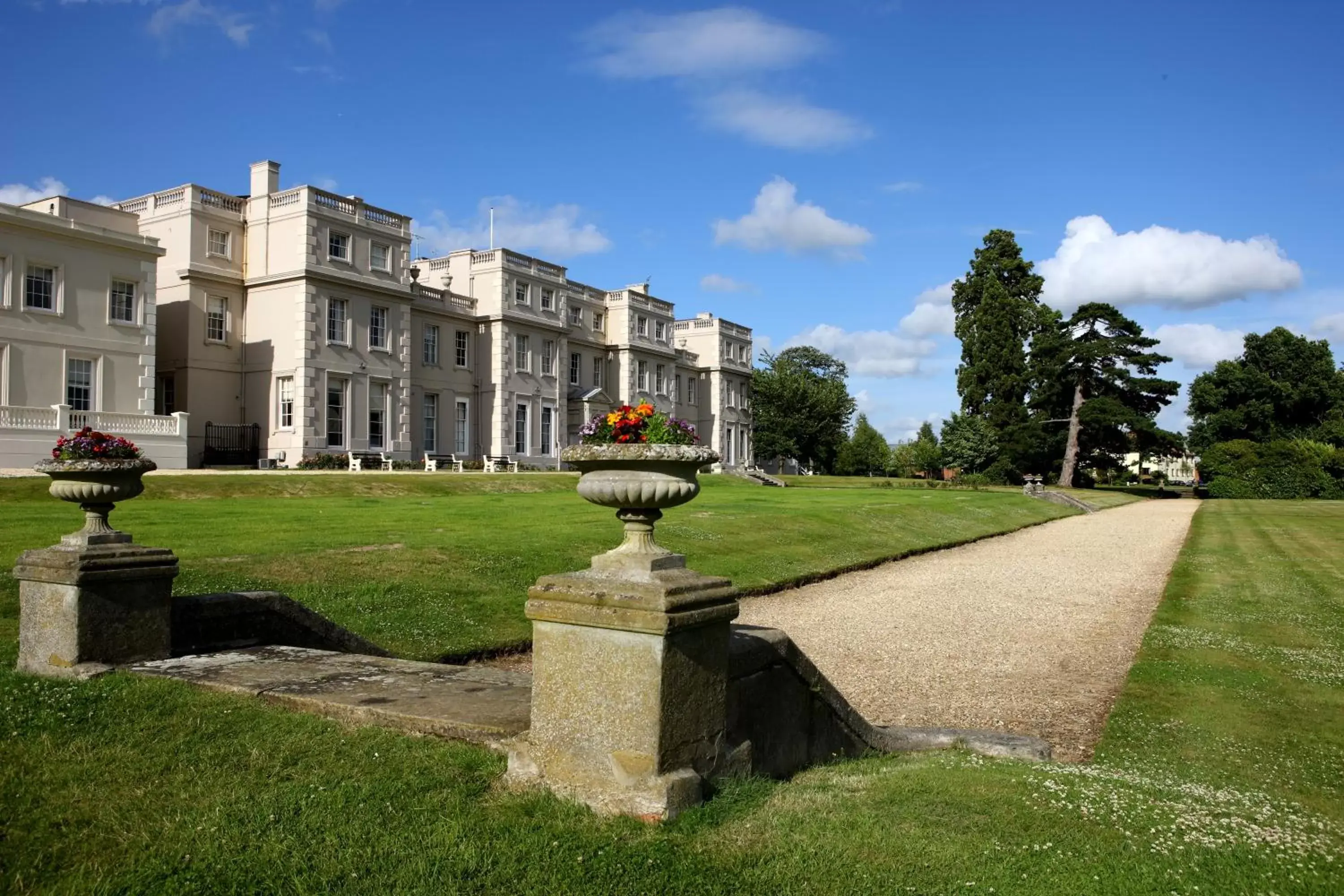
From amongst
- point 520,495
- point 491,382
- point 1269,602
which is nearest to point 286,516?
point 520,495

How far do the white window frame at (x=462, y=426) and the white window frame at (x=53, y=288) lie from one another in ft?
61.7

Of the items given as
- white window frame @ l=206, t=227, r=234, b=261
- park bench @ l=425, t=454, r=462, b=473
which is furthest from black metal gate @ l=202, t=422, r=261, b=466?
white window frame @ l=206, t=227, r=234, b=261

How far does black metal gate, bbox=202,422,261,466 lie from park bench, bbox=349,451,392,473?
3603mm

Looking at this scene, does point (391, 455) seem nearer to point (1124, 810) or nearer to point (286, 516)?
point (286, 516)

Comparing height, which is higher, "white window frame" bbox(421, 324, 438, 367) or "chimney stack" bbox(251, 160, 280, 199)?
"chimney stack" bbox(251, 160, 280, 199)

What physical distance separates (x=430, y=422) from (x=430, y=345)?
363 cm

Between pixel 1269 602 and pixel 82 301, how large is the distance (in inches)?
1298

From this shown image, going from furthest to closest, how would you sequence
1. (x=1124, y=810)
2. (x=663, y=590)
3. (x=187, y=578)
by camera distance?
(x=187, y=578) < (x=1124, y=810) < (x=663, y=590)

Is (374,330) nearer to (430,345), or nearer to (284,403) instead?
(284,403)

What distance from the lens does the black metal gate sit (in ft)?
119

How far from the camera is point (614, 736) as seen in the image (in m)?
4.10

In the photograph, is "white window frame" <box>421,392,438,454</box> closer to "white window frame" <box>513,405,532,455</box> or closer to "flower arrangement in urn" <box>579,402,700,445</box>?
"white window frame" <box>513,405,532,455</box>

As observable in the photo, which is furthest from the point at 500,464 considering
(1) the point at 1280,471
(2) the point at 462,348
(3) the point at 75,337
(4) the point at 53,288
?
(1) the point at 1280,471

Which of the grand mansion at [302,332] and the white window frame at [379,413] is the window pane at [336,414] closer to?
the grand mansion at [302,332]
